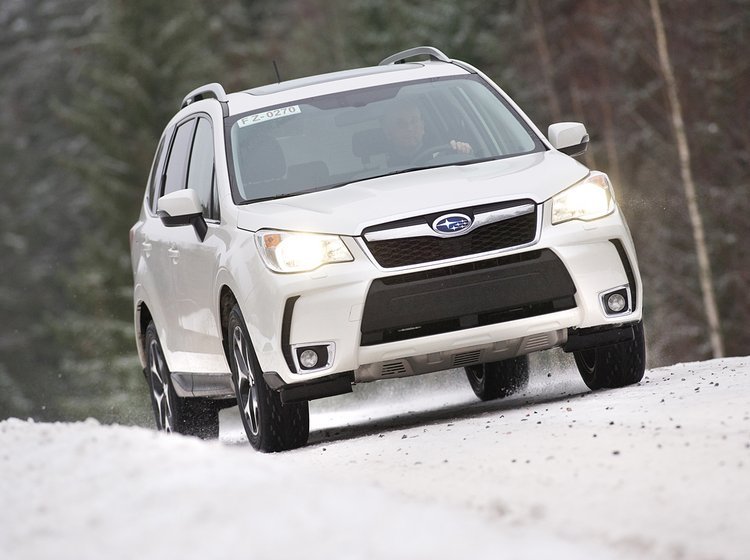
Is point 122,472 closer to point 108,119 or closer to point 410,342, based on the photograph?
point 410,342

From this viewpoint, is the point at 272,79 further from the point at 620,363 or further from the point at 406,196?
the point at 406,196

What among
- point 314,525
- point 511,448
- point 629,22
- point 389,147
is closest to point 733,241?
point 629,22

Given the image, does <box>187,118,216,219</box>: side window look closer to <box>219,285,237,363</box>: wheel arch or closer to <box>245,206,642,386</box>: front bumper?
<box>219,285,237,363</box>: wheel arch

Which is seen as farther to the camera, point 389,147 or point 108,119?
point 108,119

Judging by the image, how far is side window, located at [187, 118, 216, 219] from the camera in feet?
30.7

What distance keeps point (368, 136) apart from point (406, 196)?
114 centimetres

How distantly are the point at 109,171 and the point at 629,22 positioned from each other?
17.5m

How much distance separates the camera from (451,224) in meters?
8.10

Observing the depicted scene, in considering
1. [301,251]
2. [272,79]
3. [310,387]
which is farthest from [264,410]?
[272,79]

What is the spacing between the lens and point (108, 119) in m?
46.3

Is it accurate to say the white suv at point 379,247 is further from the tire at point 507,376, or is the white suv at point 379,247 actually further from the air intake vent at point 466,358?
the tire at point 507,376

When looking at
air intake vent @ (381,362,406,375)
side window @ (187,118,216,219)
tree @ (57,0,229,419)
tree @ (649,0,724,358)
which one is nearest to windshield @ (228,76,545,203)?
side window @ (187,118,216,219)

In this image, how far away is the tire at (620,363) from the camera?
8.95m

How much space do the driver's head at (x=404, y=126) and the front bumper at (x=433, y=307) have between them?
4.37ft
